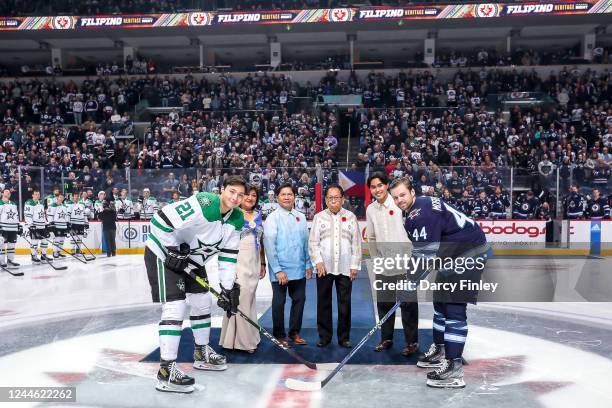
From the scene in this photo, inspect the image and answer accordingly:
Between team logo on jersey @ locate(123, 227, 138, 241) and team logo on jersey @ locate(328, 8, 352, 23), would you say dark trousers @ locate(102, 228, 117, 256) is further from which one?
team logo on jersey @ locate(328, 8, 352, 23)

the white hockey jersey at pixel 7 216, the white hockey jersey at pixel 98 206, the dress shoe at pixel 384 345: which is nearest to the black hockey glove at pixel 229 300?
the dress shoe at pixel 384 345

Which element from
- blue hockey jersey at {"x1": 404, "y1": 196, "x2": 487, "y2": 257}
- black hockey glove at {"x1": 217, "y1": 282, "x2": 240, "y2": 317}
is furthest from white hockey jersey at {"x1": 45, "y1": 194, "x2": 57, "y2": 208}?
blue hockey jersey at {"x1": 404, "y1": 196, "x2": 487, "y2": 257}

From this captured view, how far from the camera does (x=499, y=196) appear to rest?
39.1 feet

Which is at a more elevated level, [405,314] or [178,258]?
[178,258]

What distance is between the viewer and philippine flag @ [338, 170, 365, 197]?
11562mm

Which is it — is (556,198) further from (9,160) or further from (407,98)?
(9,160)

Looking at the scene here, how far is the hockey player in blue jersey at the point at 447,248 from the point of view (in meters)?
4.05

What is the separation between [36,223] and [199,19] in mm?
13094

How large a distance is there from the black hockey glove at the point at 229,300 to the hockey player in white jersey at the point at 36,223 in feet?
27.7

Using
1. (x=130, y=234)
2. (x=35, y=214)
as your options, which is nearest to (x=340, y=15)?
(x=130, y=234)

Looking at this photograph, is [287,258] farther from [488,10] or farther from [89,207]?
[488,10]

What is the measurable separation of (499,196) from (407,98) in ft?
32.9

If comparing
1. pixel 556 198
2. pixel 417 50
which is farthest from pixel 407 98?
pixel 556 198

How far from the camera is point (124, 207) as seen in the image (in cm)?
1286
